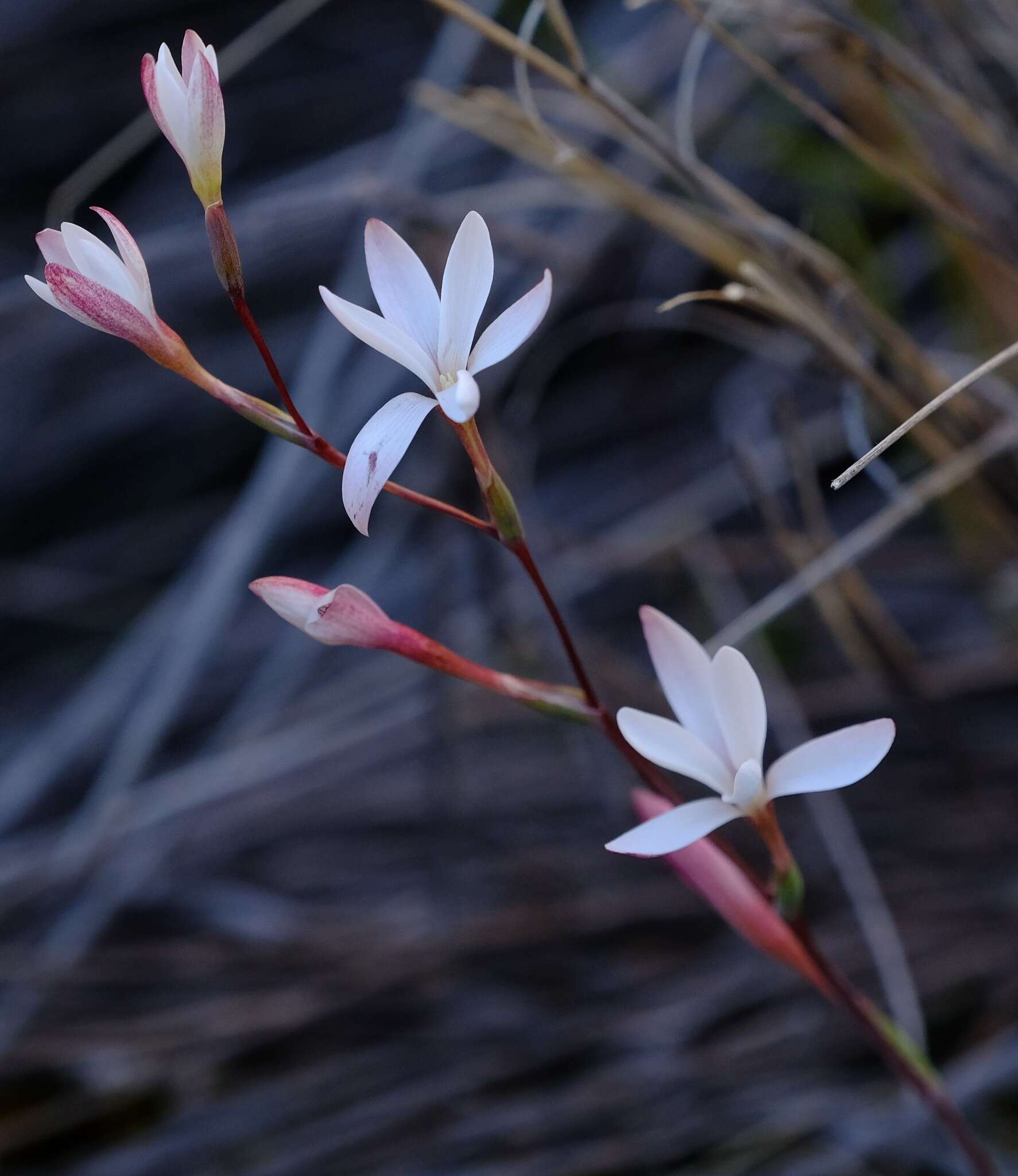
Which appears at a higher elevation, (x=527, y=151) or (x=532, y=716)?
(x=527, y=151)

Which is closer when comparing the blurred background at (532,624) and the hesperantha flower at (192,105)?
the hesperantha flower at (192,105)

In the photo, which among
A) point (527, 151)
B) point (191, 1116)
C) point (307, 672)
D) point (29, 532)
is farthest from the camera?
point (29, 532)

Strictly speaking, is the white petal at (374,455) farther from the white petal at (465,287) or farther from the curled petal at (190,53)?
the curled petal at (190,53)

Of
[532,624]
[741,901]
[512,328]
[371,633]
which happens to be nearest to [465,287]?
[512,328]

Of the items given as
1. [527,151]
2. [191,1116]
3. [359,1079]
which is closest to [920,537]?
[527,151]

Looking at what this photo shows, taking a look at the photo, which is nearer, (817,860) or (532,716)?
(817,860)

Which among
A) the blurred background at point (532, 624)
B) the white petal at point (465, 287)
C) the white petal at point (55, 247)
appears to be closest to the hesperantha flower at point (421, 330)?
the white petal at point (465, 287)

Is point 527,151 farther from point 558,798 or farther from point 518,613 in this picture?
point 558,798
